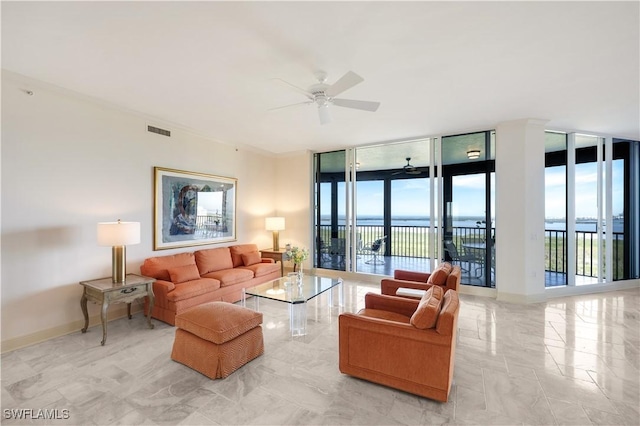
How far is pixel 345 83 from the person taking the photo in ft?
8.22

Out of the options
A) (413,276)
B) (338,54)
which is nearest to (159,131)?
(338,54)

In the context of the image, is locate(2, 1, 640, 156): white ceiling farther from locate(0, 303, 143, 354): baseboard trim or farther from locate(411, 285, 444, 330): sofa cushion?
locate(0, 303, 143, 354): baseboard trim

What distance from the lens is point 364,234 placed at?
8.68 meters

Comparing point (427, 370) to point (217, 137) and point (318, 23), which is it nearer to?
point (318, 23)

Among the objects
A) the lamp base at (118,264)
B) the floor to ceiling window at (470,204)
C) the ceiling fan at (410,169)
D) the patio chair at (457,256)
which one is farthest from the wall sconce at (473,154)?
the lamp base at (118,264)

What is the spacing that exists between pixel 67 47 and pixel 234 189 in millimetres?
3386

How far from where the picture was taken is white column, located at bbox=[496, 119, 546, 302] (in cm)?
447

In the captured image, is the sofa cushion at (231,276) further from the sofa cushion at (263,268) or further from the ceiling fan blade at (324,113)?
the ceiling fan blade at (324,113)

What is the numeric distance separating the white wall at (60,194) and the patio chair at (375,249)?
5.32 m

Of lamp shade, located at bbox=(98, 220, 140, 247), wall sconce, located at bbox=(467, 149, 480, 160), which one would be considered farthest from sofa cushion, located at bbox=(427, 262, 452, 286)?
lamp shade, located at bbox=(98, 220, 140, 247)

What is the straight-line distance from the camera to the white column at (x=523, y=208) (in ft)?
14.7

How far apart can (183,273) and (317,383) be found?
2.56m

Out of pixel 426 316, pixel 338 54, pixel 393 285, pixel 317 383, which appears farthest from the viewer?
pixel 393 285

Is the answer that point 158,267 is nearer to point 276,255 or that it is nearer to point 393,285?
point 276,255
